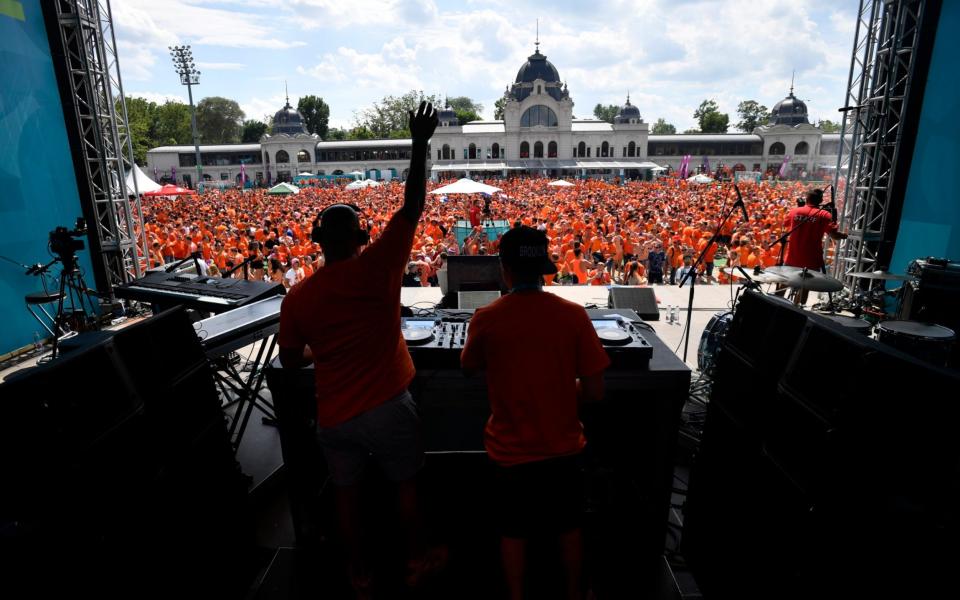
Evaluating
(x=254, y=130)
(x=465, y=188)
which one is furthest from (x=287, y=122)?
(x=465, y=188)

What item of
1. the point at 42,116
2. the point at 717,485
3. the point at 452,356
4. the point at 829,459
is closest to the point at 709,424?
the point at 717,485

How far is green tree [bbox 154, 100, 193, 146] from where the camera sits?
8156 cm

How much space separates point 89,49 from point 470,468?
877 centimetres

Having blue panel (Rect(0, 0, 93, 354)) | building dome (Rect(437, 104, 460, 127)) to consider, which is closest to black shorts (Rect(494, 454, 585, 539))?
blue panel (Rect(0, 0, 93, 354))

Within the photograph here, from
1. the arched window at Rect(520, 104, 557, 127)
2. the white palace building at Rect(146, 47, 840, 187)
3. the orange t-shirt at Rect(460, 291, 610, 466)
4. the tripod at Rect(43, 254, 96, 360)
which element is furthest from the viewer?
the arched window at Rect(520, 104, 557, 127)

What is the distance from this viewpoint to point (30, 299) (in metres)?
6.08

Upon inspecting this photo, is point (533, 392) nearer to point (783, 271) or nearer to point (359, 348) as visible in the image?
point (359, 348)

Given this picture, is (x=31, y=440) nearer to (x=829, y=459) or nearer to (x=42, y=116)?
(x=829, y=459)

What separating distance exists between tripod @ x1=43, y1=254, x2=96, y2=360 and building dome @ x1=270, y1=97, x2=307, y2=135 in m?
74.7

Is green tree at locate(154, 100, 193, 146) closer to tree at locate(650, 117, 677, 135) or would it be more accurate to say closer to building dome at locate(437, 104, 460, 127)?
building dome at locate(437, 104, 460, 127)

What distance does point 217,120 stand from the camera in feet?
291

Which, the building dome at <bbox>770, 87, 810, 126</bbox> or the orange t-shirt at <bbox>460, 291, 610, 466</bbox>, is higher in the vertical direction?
the building dome at <bbox>770, 87, 810, 126</bbox>

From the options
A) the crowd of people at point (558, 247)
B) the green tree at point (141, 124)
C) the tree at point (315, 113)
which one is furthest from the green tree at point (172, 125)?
the crowd of people at point (558, 247)

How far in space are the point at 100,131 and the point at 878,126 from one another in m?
12.2
